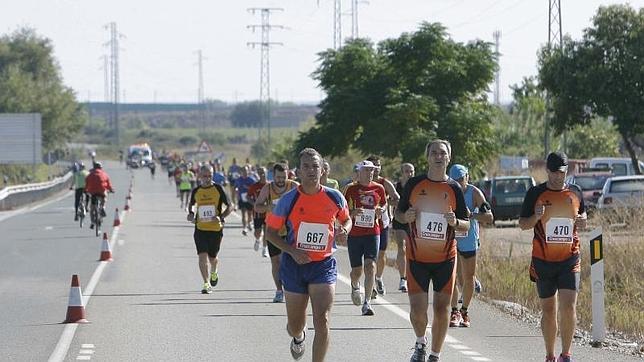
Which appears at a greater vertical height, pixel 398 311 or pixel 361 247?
pixel 361 247

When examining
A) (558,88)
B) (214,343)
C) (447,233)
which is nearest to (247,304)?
(214,343)

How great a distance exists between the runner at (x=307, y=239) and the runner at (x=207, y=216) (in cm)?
749

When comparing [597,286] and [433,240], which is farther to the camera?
[597,286]

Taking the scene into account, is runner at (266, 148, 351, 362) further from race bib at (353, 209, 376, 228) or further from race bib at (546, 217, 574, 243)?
race bib at (353, 209, 376, 228)

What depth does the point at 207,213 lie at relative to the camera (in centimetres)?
1836

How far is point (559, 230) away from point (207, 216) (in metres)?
7.54

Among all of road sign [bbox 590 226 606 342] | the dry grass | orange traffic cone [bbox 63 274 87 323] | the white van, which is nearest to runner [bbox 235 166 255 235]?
the dry grass

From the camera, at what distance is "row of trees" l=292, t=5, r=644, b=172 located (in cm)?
4003

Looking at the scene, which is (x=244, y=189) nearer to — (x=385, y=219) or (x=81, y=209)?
(x=81, y=209)

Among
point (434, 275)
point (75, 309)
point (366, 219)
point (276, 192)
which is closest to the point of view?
point (434, 275)

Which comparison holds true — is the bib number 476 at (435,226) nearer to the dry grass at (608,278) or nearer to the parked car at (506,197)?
the dry grass at (608,278)

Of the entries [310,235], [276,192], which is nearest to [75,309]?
[276,192]

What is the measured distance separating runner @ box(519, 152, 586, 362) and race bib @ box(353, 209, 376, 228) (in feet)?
13.8

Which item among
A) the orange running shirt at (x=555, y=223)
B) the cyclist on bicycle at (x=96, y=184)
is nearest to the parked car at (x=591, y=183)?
the cyclist on bicycle at (x=96, y=184)
